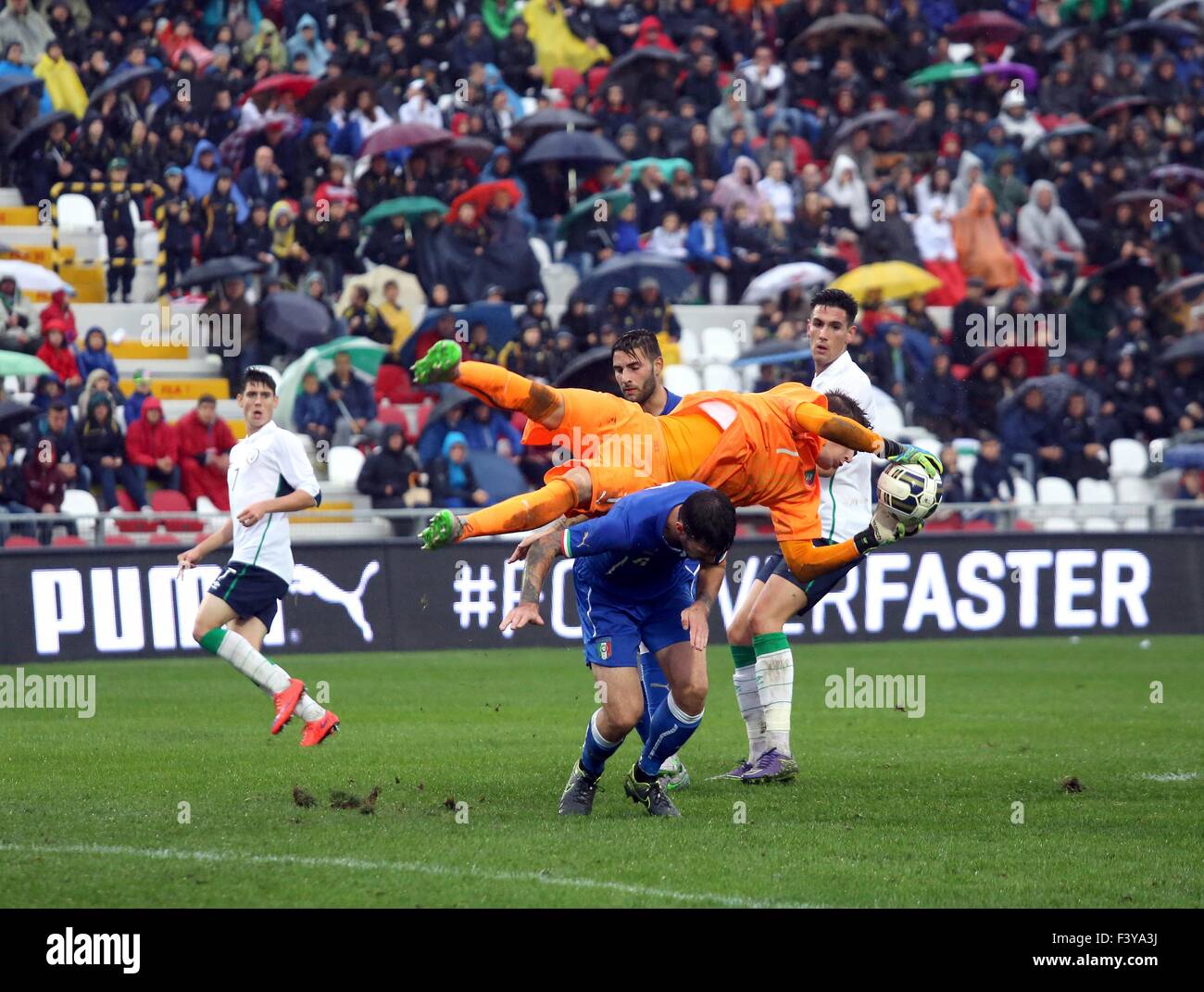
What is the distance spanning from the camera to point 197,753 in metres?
10.1

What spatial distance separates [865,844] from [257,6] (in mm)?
17798

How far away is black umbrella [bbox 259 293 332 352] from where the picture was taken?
18.9m

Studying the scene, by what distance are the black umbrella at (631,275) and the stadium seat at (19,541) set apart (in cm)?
670

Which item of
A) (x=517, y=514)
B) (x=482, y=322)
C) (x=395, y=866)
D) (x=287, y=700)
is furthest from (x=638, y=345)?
(x=482, y=322)

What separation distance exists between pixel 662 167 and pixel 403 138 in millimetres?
3324

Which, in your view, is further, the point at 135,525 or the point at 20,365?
the point at 20,365

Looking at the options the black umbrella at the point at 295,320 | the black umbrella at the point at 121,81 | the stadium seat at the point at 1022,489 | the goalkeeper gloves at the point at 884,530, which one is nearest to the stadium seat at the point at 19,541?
the black umbrella at the point at 295,320

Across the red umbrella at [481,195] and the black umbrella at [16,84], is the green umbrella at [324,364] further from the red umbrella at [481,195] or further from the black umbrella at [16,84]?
the black umbrella at [16,84]

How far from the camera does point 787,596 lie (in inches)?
373

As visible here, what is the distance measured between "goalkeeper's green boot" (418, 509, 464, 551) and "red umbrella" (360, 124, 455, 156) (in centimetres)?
1433

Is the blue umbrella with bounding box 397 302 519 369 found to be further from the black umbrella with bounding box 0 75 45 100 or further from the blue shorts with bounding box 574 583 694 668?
the blue shorts with bounding box 574 583 694 668

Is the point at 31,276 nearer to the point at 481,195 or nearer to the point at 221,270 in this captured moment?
the point at 221,270

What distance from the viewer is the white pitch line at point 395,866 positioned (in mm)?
6105

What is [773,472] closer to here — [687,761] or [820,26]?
[687,761]
